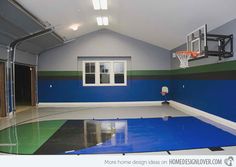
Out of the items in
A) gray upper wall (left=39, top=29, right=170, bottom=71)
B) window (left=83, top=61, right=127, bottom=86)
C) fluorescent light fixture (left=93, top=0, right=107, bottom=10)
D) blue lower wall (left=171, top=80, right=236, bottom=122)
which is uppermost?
fluorescent light fixture (left=93, top=0, right=107, bottom=10)

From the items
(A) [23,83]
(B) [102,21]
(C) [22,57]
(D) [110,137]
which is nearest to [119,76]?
(B) [102,21]

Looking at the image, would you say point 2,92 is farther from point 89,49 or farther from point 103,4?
point 89,49

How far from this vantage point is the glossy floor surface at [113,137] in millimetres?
4215

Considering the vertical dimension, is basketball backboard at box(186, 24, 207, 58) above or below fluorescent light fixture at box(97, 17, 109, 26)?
below

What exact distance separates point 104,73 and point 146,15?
4.61 meters

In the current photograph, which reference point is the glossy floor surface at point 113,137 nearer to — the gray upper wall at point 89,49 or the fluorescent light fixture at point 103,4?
the fluorescent light fixture at point 103,4

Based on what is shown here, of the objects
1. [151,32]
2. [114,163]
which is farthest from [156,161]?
[151,32]

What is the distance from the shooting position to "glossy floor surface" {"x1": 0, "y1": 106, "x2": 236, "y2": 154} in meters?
4.21

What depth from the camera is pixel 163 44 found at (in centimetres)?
1107

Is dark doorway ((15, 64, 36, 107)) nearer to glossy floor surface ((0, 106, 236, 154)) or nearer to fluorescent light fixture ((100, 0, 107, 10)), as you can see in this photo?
glossy floor surface ((0, 106, 236, 154))

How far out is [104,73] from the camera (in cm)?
1188

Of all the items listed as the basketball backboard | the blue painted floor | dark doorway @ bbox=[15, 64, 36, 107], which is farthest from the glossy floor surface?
dark doorway @ bbox=[15, 64, 36, 107]

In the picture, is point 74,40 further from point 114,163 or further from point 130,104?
point 114,163

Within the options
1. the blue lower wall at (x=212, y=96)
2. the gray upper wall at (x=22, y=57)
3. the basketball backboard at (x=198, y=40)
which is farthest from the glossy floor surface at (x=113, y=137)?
Answer: the gray upper wall at (x=22, y=57)
